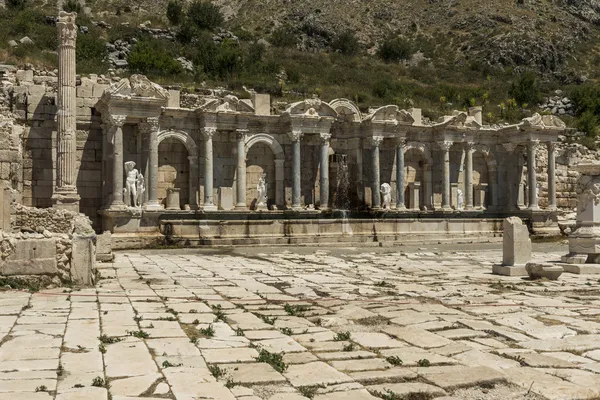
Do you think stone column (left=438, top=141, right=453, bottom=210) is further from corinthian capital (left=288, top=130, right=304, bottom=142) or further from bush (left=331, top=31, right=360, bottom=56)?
bush (left=331, top=31, right=360, bottom=56)

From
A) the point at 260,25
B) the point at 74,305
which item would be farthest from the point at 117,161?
the point at 260,25

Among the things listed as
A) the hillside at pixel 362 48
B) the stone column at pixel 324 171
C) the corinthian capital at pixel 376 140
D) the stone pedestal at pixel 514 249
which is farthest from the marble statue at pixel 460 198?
the stone pedestal at pixel 514 249

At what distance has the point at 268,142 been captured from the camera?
2662 cm

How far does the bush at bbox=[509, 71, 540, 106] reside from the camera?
4591 centimetres

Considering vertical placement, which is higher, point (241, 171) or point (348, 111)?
point (348, 111)

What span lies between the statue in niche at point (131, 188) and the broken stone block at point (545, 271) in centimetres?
1400

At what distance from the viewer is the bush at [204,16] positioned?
58969 mm

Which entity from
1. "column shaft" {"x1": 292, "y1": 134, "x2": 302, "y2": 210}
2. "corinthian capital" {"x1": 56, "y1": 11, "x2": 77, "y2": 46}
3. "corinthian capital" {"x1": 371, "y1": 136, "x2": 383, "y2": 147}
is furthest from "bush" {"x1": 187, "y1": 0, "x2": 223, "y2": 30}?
"corinthian capital" {"x1": 56, "y1": 11, "x2": 77, "y2": 46}

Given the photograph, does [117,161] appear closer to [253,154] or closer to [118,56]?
[253,154]

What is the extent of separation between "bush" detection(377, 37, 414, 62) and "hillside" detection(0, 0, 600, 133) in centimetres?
11

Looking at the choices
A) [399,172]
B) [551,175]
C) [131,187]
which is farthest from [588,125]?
[131,187]

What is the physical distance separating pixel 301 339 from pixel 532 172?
2570 centimetres

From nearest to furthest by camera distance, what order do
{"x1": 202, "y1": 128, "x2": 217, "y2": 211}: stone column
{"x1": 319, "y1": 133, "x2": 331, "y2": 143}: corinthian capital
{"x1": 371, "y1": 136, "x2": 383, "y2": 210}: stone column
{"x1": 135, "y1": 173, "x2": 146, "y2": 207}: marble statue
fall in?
1. {"x1": 135, "y1": 173, "x2": 146, "y2": 207}: marble statue
2. {"x1": 202, "y1": 128, "x2": 217, "y2": 211}: stone column
3. {"x1": 319, "y1": 133, "x2": 331, "y2": 143}: corinthian capital
4. {"x1": 371, "y1": 136, "x2": 383, "y2": 210}: stone column

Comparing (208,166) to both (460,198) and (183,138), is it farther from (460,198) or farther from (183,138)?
(460,198)
